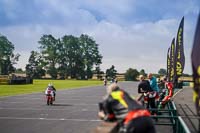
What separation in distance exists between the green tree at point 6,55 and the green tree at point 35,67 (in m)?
6.52

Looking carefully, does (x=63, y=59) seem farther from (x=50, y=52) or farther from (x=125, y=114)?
(x=125, y=114)

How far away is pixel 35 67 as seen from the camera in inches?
5325

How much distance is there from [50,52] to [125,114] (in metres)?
123

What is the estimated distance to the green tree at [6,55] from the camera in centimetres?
12938

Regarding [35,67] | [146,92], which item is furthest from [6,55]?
[146,92]

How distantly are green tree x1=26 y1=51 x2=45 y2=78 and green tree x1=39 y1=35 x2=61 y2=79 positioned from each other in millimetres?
2069

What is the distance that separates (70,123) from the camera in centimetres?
1445

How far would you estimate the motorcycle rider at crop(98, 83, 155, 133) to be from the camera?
5.71 meters

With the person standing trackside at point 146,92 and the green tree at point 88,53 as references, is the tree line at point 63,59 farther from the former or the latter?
the person standing trackside at point 146,92

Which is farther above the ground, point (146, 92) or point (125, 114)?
point (146, 92)

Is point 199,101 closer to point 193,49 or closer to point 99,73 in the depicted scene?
point 193,49

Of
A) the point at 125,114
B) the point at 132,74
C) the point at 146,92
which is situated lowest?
the point at 125,114

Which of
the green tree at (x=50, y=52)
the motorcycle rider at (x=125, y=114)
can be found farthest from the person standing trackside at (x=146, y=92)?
the green tree at (x=50, y=52)

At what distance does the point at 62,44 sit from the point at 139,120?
429 ft
